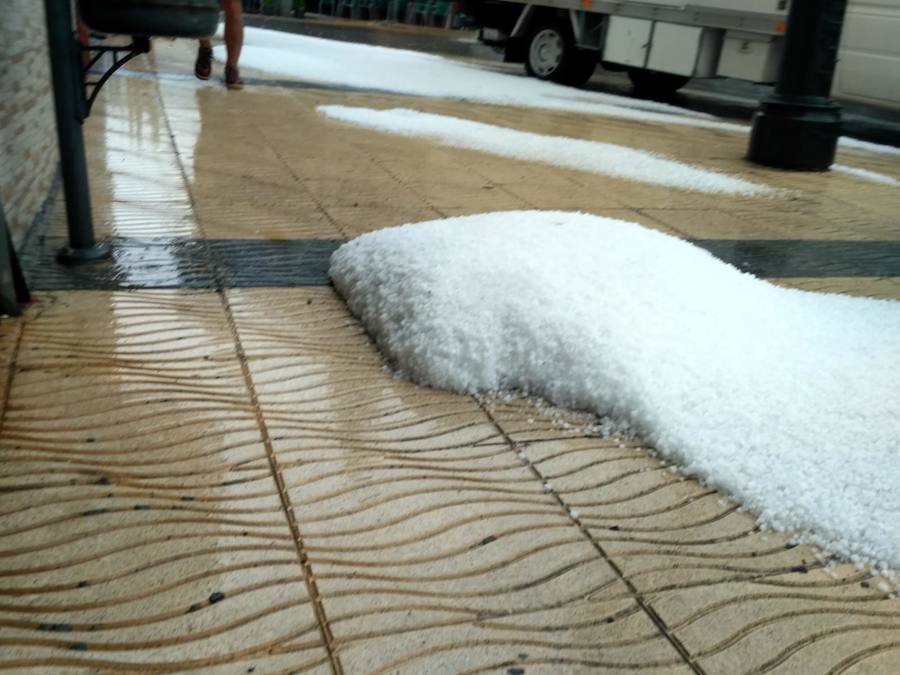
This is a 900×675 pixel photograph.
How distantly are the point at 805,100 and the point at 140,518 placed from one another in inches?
219

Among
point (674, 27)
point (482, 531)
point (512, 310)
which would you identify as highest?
point (674, 27)

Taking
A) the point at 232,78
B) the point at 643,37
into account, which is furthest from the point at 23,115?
the point at 643,37

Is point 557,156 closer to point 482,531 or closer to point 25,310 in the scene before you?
point 25,310

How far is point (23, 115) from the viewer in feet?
9.91

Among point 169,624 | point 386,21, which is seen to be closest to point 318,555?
point 169,624

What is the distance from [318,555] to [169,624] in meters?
0.29

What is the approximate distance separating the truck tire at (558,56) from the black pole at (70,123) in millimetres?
8912

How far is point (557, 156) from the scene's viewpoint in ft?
18.5

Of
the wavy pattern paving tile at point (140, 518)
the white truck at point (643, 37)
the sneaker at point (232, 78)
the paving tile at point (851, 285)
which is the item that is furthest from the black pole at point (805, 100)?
the wavy pattern paving tile at point (140, 518)

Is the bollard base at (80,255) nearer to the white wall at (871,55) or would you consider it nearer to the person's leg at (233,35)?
the person's leg at (233,35)

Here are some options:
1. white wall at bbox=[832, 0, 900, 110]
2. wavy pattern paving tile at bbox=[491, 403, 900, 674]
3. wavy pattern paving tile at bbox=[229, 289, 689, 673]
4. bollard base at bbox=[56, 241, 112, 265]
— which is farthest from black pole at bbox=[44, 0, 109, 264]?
white wall at bbox=[832, 0, 900, 110]

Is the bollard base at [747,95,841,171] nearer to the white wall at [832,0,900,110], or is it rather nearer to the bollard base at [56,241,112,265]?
the white wall at [832,0,900,110]

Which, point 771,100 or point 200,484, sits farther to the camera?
point 771,100

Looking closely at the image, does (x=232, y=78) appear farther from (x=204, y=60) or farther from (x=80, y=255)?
(x=80, y=255)
